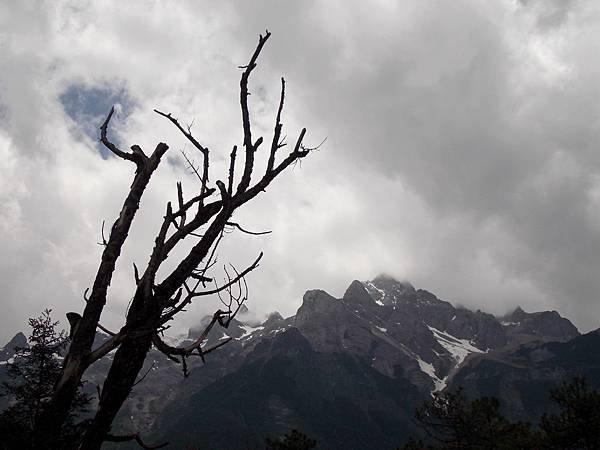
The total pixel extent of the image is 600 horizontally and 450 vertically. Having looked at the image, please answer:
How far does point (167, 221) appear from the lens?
3.21 metres

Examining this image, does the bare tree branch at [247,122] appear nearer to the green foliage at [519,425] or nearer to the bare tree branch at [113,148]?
the bare tree branch at [113,148]

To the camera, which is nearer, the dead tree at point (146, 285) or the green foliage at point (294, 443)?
the dead tree at point (146, 285)

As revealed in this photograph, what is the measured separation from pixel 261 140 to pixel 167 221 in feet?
3.32

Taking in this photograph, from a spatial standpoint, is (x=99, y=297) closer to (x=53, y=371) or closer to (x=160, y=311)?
(x=160, y=311)

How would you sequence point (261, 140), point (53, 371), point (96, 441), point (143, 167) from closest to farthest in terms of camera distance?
point (96, 441), point (143, 167), point (261, 140), point (53, 371)

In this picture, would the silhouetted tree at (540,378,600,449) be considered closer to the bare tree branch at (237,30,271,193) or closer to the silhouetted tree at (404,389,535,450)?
the silhouetted tree at (404,389,535,450)

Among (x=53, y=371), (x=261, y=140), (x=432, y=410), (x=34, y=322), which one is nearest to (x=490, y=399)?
(x=432, y=410)

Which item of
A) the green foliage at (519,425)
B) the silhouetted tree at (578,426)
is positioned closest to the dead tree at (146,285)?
the green foliage at (519,425)

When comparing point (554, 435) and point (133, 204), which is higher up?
point (133, 204)

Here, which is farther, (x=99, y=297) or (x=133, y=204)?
(x=133, y=204)

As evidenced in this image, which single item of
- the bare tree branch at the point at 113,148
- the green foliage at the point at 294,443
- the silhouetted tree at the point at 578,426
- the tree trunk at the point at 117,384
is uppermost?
the bare tree branch at the point at 113,148

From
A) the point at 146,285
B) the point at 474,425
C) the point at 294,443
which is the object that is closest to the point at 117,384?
the point at 146,285

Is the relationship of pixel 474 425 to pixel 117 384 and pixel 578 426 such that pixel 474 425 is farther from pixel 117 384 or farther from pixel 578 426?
pixel 117 384

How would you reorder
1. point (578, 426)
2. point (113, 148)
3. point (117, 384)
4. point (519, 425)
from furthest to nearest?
point (519, 425), point (578, 426), point (113, 148), point (117, 384)
